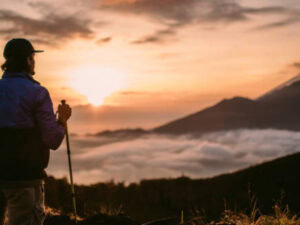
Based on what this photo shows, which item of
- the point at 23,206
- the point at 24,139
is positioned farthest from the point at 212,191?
the point at 24,139

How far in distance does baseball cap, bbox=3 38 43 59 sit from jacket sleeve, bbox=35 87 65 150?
1.61ft

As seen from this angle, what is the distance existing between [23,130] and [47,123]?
11.0 inches

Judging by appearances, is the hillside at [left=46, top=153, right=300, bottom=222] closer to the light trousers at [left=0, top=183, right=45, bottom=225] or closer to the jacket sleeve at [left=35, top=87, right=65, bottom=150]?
the light trousers at [left=0, top=183, right=45, bottom=225]

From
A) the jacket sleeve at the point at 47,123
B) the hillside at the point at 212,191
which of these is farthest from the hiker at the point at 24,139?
the hillside at the point at 212,191

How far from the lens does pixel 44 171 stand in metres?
4.51

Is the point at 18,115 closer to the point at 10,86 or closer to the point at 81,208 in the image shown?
the point at 10,86

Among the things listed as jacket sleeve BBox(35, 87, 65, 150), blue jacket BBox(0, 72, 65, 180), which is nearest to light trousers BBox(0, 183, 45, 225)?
blue jacket BBox(0, 72, 65, 180)

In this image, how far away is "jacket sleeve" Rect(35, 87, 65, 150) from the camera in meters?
4.24

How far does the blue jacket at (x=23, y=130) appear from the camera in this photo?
4.29m

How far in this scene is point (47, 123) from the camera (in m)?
4.24

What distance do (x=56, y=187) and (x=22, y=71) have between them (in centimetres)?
1474

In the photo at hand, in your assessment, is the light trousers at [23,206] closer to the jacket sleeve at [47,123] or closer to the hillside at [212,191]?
the jacket sleeve at [47,123]

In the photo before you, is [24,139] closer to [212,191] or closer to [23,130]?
[23,130]

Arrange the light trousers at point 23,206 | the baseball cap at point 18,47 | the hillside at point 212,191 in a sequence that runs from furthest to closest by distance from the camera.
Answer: the hillside at point 212,191, the baseball cap at point 18,47, the light trousers at point 23,206
